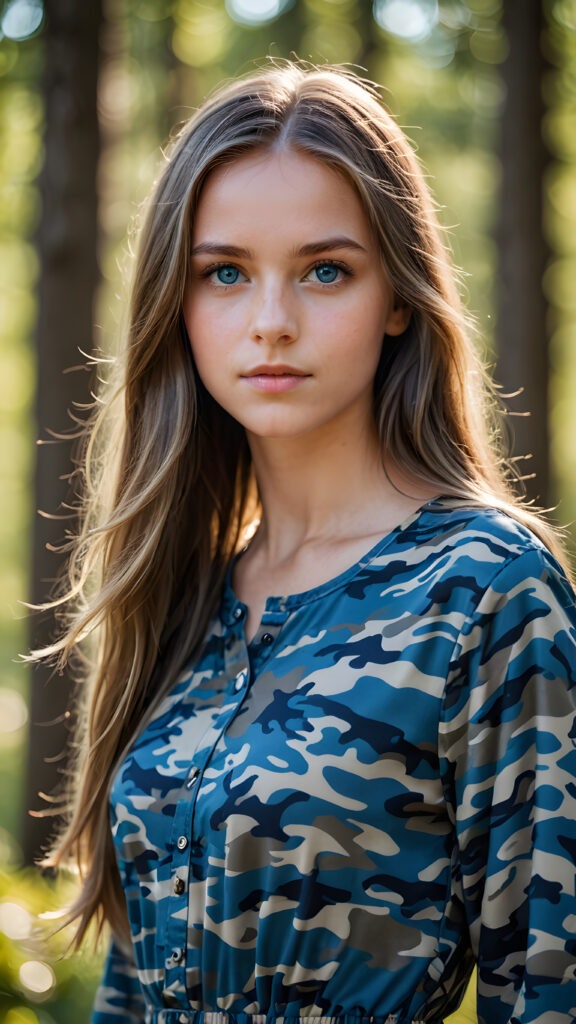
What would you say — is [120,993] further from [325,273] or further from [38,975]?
[325,273]

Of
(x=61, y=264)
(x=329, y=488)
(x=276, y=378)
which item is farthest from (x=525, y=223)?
(x=276, y=378)

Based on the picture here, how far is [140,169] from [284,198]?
4.91m

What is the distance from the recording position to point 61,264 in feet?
10.8

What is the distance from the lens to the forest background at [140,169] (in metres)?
3.24

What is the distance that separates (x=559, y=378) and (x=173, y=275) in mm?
6143

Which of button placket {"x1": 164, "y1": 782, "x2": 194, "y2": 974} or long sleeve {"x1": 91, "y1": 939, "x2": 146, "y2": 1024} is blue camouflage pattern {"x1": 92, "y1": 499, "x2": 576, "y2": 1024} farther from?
long sleeve {"x1": 91, "y1": 939, "x2": 146, "y2": 1024}

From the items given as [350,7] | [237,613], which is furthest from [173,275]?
[350,7]

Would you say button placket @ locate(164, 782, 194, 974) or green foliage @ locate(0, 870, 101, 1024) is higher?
button placket @ locate(164, 782, 194, 974)

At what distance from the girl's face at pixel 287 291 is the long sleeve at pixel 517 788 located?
438 millimetres

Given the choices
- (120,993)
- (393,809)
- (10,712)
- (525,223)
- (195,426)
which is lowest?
(10,712)

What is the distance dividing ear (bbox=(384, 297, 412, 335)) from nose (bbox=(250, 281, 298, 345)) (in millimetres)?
215

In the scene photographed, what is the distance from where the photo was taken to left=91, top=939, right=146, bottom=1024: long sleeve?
1908 millimetres

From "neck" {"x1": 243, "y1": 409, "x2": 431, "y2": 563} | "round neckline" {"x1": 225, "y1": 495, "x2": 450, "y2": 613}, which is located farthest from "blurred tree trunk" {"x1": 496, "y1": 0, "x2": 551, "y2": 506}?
"round neckline" {"x1": 225, "y1": 495, "x2": 450, "y2": 613}

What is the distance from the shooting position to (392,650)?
142 centimetres
